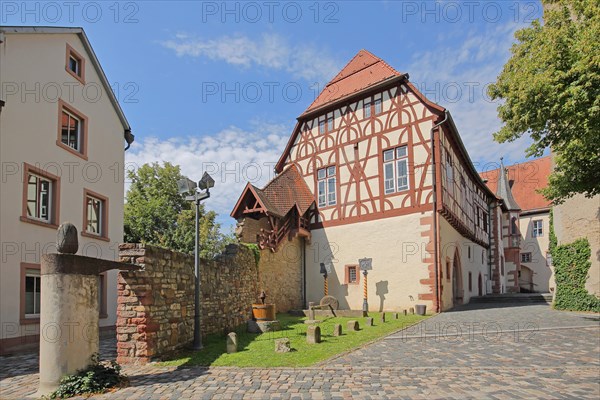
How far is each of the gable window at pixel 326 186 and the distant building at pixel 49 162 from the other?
9.53m

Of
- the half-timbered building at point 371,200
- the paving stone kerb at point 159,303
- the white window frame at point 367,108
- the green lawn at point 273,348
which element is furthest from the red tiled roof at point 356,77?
the paving stone kerb at point 159,303

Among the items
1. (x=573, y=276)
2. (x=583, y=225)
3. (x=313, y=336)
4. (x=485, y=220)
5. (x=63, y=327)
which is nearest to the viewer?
(x=63, y=327)

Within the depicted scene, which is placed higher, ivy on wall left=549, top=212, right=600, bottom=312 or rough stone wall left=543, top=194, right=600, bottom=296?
rough stone wall left=543, top=194, right=600, bottom=296

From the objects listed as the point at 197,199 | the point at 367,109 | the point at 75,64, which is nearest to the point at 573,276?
the point at 367,109

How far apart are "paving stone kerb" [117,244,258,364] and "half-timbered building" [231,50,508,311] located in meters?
6.58

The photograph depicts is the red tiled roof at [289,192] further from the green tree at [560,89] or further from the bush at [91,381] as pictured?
the bush at [91,381]

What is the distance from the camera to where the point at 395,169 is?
1975 cm

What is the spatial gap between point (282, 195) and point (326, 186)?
2392 millimetres

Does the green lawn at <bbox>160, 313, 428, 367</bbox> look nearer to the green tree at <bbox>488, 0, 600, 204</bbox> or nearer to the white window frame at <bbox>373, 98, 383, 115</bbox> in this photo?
the green tree at <bbox>488, 0, 600, 204</bbox>

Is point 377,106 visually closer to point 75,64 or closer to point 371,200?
point 371,200

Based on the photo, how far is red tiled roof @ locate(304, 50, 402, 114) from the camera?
21.0 metres

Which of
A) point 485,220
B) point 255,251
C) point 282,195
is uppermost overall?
point 282,195

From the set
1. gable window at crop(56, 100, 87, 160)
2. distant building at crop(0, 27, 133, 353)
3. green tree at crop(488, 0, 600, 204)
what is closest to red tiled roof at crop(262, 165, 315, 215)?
distant building at crop(0, 27, 133, 353)

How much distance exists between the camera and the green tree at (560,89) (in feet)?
31.7
